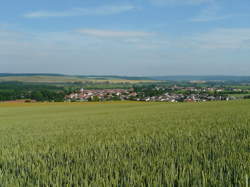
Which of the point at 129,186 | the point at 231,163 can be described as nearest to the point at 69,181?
the point at 129,186

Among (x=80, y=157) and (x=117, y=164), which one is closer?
(x=117, y=164)

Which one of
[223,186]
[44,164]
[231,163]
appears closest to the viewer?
[223,186]

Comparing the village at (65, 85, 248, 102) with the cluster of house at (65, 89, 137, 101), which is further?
the cluster of house at (65, 89, 137, 101)

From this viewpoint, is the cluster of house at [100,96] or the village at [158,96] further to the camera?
the cluster of house at [100,96]

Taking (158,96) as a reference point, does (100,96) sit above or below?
below

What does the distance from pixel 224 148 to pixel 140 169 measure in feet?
6.64

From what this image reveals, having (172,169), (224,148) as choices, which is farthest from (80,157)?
(224,148)

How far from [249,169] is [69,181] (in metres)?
2.35

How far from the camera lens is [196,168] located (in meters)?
3.71

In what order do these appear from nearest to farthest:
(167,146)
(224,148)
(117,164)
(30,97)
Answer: (117,164), (224,148), (167,146), (30,97)

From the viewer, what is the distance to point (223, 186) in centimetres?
311

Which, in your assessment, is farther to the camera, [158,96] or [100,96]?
[100,96]

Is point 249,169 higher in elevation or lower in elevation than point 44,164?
higher

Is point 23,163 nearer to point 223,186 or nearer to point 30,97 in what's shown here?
point 223,186
